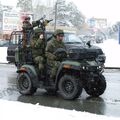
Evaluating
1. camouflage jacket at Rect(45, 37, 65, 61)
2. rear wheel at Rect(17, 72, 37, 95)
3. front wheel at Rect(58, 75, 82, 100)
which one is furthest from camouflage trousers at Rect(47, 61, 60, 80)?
rear wheel at Rect(17, 72, 37, 95)

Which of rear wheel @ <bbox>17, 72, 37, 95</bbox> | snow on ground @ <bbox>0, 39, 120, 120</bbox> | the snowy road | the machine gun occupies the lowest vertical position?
the snowy road

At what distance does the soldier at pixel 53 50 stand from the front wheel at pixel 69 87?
0.33 meters

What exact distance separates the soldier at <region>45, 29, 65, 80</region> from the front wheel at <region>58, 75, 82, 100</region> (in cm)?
33

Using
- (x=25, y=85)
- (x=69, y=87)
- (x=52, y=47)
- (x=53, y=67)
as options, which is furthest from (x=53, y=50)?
(x=25, y=85)

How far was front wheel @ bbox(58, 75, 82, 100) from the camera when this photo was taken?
35.3 ft

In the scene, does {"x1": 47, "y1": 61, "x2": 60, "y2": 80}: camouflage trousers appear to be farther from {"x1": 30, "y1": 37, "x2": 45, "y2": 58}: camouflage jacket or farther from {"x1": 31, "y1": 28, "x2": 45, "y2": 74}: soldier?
{"x1": 30, "y1": 37, "x2": 45, "y2": 58}: camouflage jacket

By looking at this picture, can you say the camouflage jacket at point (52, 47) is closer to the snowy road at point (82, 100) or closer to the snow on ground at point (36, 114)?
the snowy road at point (82, 100)

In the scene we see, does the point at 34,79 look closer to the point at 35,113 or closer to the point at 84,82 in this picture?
the point at 84,82

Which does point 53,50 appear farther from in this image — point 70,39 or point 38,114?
point 70,39

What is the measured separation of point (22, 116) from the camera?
27.4 feet

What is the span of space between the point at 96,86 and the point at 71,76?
2.75 feet

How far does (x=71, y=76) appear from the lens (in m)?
10.9

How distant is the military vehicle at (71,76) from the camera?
1080 cm

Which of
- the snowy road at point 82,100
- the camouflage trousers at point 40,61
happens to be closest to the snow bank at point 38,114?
the snowy road at point 82,100
